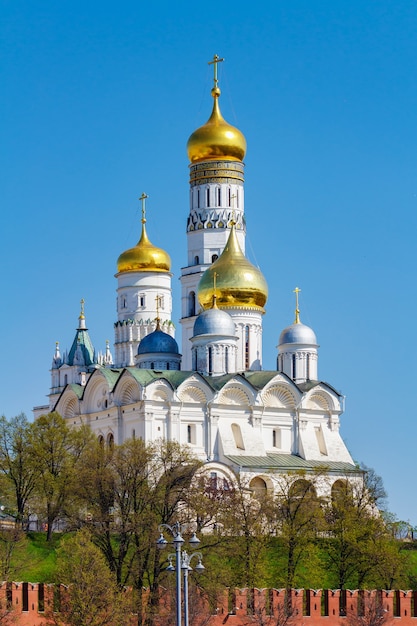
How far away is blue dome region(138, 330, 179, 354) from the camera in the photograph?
2859 inches

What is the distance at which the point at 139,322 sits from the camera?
7944cm

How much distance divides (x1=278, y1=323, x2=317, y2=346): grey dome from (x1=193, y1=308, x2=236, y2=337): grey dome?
293 cm

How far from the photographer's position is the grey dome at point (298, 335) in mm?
72500

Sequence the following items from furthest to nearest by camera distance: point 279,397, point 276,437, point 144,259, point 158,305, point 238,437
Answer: point 144,259 → point 158,305 → point 279,397 → point 276,437 → point 238,437

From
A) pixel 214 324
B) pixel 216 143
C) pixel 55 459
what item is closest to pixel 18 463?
pixel 55 459

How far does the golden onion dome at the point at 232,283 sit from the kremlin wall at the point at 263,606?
21567mm

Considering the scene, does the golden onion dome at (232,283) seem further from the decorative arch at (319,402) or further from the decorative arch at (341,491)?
the decorative arch at (341,491)

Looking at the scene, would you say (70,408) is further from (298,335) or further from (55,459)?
(55,459)

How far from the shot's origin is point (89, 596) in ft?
154

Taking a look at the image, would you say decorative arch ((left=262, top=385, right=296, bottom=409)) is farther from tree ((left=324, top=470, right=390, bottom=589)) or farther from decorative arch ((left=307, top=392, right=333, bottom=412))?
tree ((left=324, top=470, right=390, bottom=589))

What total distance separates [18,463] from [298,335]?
49.8ft

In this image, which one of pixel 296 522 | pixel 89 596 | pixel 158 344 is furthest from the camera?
pixel 158 344

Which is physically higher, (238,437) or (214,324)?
(214,324)

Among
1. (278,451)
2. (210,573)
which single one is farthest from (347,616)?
(278,451)
